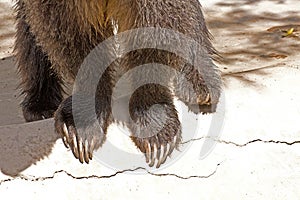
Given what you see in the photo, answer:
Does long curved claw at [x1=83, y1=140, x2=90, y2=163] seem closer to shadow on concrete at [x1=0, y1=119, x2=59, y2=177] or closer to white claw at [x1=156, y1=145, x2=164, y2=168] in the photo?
shadow on concrete at [x1=0, y1=119, x2=59, y2=177]

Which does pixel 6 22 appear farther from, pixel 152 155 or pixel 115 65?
pixel 152 155

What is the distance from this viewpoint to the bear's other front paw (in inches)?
114

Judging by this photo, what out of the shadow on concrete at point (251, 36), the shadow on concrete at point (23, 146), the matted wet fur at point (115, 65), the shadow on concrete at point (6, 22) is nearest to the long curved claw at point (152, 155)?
the matted wet fur at point (115, 65)

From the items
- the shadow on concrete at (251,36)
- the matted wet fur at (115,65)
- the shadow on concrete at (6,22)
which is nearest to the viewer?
the matted wet fur at (115,65)

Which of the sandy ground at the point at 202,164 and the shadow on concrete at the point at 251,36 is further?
the shadow on concrete at the point at 251,36

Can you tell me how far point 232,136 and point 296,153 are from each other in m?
0.28

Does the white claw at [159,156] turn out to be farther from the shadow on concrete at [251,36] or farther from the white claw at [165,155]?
the shadow on concrete at [251,36]

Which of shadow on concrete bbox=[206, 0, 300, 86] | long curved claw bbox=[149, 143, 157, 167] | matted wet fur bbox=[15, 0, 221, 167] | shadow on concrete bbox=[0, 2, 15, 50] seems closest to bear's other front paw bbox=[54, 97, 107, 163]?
matted wet fur bbox=[15, 0, 221, 167]

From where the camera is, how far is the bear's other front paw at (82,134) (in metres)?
2.90

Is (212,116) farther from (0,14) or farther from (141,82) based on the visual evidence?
(0,14)

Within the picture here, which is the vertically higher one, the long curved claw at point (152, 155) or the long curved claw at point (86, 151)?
the long curved claw at point (86, 151)

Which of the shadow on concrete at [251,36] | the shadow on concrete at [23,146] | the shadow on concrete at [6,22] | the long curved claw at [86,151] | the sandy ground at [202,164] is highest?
the shadow on concrete at [23,146]

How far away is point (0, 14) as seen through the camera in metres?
5.48

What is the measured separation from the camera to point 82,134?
2977mm
